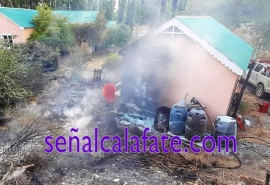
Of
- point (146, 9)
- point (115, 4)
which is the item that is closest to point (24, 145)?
point (146, 9)

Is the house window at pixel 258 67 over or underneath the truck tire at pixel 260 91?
over

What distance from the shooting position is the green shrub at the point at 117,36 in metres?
23.7

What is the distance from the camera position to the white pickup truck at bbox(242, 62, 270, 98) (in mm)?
12195

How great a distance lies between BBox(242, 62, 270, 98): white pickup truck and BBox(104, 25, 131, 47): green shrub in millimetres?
14539

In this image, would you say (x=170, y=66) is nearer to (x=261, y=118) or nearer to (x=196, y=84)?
(x=196, y=84)

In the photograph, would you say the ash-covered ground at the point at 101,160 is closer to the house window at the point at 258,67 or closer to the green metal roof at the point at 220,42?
the green metal roof at the point at 220,42

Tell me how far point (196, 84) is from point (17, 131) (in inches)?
259

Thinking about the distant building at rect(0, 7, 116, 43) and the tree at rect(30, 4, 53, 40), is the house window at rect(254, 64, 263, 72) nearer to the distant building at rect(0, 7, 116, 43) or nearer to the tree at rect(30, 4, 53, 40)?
the tree at rect(30, 4, 53, 40)

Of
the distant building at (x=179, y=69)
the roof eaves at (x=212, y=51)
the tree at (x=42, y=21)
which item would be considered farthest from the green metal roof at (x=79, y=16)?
the roof eaves at (x=212, y=51)

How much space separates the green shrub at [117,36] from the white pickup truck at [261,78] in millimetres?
14539

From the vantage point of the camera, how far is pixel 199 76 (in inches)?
323

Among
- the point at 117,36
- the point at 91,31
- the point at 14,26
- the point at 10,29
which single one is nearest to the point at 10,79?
the point at 14,26

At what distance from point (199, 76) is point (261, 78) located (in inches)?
257

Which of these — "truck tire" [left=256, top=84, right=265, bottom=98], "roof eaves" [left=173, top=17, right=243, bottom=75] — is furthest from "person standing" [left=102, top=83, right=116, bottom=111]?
"truck tire" [left=256, top=84, right=265, bottom=98]
